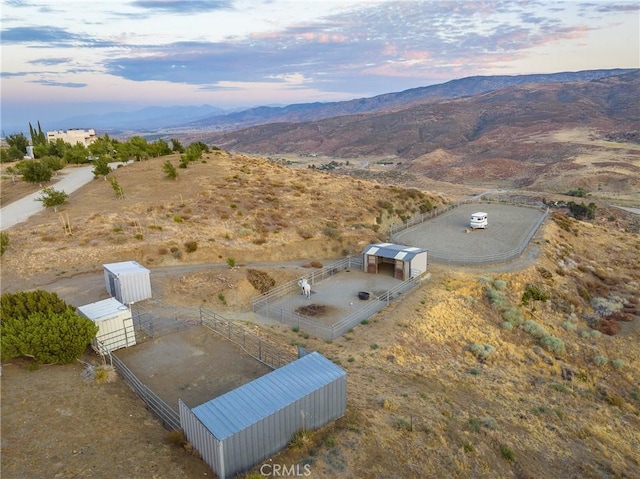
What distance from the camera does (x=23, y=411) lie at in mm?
12023

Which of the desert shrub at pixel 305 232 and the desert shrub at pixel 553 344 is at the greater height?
the desert shrub at pixel 305 232

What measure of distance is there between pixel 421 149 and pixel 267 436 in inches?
5723

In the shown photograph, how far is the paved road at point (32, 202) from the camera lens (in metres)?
33.1

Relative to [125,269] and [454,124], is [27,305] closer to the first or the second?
[125,269]

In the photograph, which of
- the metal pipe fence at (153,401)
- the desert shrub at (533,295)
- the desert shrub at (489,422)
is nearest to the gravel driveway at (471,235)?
the desert shrub at (533,295)

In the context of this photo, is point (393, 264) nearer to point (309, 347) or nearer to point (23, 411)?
point (309, 347)

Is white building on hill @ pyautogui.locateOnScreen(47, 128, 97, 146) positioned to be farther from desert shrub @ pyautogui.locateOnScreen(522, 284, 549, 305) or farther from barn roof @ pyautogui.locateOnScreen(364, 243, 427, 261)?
desert shrub @ pyautogui.locateOnScreen(522, 284, 549, 305)

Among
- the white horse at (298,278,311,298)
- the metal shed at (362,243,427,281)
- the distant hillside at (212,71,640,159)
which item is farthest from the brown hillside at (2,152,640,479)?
the distant hillside at (212,71,640,159)

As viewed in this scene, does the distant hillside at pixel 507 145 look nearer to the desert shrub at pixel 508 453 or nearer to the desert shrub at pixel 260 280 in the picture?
the desert shrub at pixel 260 280

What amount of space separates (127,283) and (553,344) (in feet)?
74.2

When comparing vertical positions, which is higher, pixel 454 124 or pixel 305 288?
pixel 454 124

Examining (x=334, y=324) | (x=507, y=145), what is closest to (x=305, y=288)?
(x=334, y=324)

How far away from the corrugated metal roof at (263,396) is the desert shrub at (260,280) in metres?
12.5
